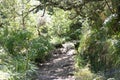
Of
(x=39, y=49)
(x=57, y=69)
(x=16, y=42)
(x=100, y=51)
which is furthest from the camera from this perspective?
(x=39, y=49)

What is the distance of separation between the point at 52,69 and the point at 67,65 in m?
0.67

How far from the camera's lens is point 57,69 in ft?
39.0

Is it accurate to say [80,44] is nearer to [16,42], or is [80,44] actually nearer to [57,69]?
[57,69]

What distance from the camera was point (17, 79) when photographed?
27.5 feet

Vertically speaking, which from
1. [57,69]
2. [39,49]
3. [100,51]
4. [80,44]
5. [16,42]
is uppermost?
[16,42]

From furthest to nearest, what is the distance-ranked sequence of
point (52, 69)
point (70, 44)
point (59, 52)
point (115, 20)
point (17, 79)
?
1. point (70, 44)
2. point (59, 52)
3. point (52, 69)
4. point (115, 20)
5. point (17, 79)

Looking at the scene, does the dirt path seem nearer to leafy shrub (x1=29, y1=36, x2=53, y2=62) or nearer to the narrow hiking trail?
the narrow hiking trail

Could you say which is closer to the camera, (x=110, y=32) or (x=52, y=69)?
(x=110, y=32)

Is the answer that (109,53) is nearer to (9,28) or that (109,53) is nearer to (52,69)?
(52,69)

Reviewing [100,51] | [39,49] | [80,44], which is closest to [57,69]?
[80,44]

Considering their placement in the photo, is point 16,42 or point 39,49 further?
point 39,49

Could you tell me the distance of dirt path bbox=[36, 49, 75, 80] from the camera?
1042 cm

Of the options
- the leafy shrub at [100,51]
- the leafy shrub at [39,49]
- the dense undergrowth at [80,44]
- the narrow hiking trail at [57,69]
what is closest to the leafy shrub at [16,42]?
the dense undergrowth at [80,44]

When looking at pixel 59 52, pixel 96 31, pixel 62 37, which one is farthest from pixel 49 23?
pixel 96 31
